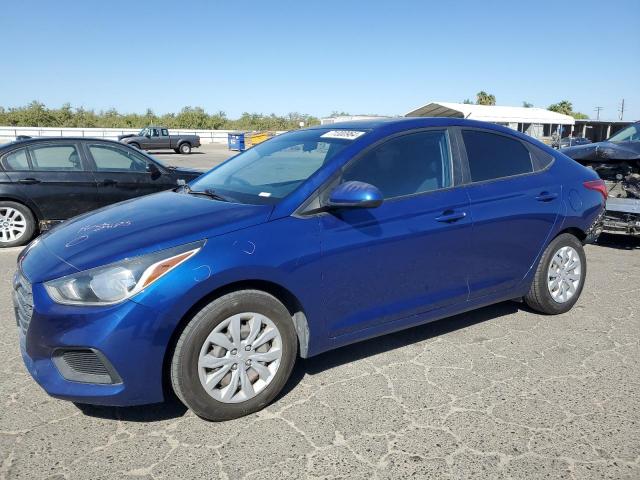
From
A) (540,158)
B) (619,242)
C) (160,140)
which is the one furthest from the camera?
(160,140)

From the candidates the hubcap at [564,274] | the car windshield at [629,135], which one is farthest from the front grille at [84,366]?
the car windshield at [629,135]

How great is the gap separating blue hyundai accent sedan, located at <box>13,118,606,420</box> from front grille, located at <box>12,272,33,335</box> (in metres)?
0.01

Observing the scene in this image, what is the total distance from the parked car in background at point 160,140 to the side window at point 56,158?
2482cm

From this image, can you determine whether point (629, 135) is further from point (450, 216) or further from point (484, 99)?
point (484, 99)

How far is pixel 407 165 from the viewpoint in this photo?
11.6ft

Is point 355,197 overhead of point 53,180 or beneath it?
overhead

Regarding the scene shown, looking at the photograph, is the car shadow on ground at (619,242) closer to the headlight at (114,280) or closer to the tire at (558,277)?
the tire at (558,277)

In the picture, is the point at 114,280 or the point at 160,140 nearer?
the point at 114,280

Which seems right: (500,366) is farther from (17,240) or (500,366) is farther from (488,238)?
(17,240)

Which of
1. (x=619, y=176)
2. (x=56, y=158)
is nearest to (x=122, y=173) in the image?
(x=56, y=158)

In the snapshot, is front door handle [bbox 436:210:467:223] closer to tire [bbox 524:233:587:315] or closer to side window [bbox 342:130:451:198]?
side window [bbox 342:130:451:198]

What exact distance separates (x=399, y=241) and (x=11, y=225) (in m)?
6.03

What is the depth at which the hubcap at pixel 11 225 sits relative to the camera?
22.9 feet

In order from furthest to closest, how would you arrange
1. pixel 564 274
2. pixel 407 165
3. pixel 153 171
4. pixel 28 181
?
1. pixel 153 171
2. pixel 28 181
3. pixel 564 274
4. pixel 407 165
